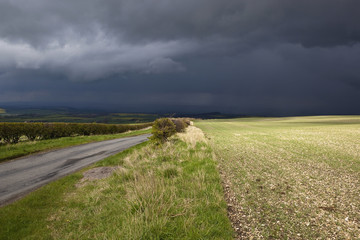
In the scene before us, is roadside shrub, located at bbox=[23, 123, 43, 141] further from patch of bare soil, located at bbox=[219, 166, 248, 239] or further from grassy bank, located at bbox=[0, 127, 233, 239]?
patch of bare soil, located at bbox=[219, 166, 248, 239]

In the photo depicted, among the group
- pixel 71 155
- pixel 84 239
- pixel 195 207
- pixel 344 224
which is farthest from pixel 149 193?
pixel 71 155

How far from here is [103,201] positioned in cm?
640

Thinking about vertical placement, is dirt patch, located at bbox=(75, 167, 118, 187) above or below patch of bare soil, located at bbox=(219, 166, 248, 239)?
below

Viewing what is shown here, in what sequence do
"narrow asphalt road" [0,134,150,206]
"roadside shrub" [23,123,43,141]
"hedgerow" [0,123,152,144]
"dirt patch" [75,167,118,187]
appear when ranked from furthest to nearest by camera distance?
"roadside shrub" [23,123,43,141]
"hedgerow" [0,123,152,144]
"dirt patch" [75,167,118,187]
"narrow asphalt road" [0,134,150,206]

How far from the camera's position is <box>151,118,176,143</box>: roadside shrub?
698 inches

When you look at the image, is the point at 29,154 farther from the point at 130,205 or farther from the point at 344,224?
the point at 344,224

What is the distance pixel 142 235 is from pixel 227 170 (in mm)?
7124

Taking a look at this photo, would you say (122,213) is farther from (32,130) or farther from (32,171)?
(32,130)

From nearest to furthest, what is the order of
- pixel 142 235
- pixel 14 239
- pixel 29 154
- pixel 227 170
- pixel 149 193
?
pixel 142 235 → pixel 14 239 → pixel 149 193 → pixel 227 170 → pixel 29 154

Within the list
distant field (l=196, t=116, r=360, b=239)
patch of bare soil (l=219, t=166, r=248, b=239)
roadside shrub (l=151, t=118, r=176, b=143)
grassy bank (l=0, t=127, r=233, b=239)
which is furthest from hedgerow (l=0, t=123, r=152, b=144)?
patch of bare soil (l=219, t=166, r=248, b=239)

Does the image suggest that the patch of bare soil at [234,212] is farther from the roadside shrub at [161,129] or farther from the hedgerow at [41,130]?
the hedgerow at [41,130]

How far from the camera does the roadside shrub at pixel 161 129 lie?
17.7 metres

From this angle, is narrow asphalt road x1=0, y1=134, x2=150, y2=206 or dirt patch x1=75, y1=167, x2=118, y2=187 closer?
narrow asphalt road x1=0, y1=134, x2=150, y2=206

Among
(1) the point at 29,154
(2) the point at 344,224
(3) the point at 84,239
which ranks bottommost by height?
(1) the point at 29,154
